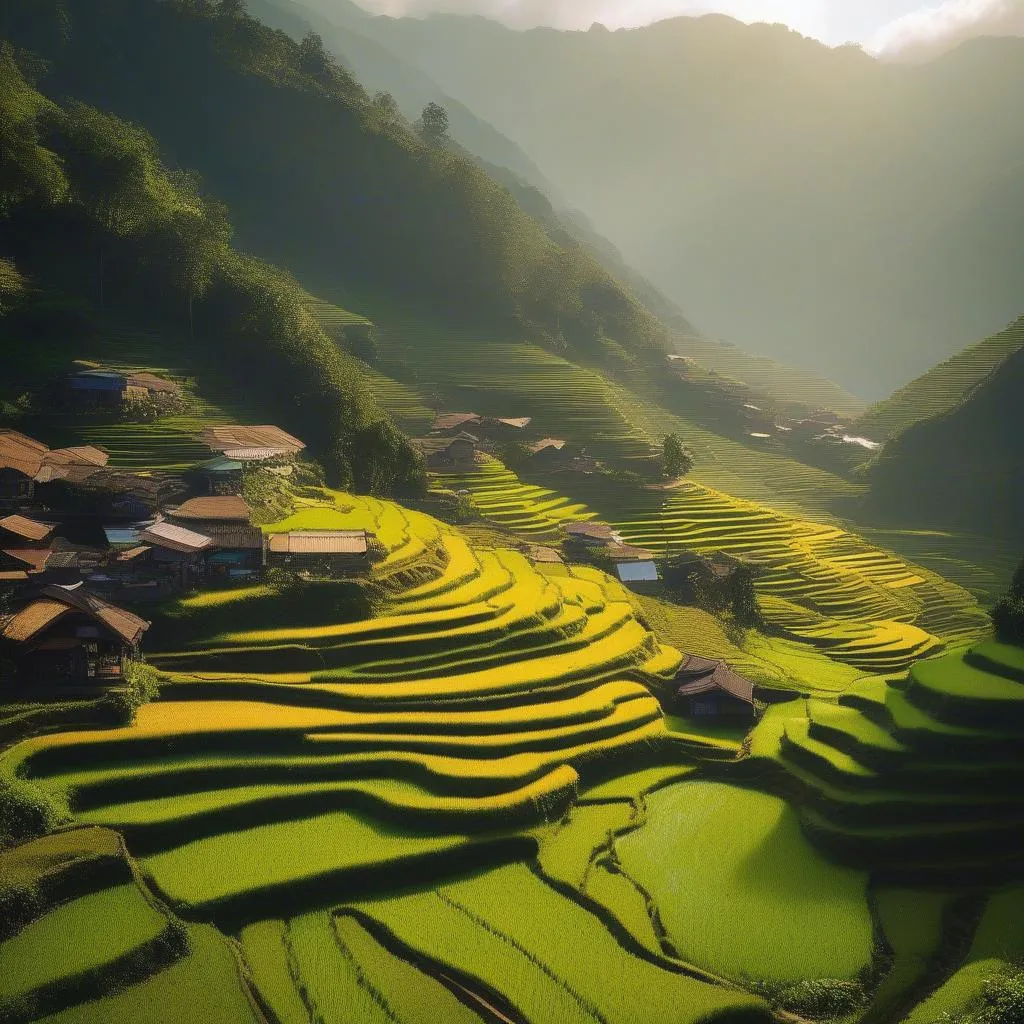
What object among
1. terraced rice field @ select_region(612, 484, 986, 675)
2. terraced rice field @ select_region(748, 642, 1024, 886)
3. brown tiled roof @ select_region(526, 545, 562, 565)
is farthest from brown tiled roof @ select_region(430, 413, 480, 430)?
terraced rice field @ select_region(748, 642, 1024, 886)

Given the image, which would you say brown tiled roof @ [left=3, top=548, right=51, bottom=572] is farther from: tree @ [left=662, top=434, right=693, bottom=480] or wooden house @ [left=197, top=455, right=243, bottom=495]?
tree @ [left=662, top=434, right=693, bottom=480]

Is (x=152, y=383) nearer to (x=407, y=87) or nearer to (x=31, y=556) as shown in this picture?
(x=31, y=556)

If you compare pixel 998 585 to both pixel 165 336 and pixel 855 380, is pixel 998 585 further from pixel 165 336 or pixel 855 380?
pixel 855 380

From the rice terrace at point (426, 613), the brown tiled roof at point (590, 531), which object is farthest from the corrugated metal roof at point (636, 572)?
the brown tiled roof at point (590, 531)

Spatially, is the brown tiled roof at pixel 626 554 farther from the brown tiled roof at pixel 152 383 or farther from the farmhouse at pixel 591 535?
the brown tiled roof at pixel 152 383

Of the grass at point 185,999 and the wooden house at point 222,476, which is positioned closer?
the grass at point 185,999
